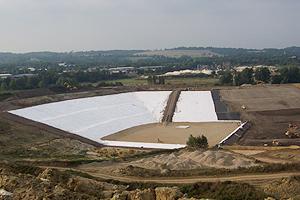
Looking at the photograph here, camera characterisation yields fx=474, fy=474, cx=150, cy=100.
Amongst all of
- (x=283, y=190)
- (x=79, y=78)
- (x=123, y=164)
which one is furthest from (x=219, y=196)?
(x=79, y=78)

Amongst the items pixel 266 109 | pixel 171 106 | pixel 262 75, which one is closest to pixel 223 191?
pixel 266 109

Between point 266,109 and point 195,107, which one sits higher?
point 266,109

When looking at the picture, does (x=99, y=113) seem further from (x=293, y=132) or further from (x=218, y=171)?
(x=218, y=171)

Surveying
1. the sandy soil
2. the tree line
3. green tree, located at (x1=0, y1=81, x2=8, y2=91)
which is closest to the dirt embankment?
the sandy soil

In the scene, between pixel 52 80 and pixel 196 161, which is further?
pixel 52 80

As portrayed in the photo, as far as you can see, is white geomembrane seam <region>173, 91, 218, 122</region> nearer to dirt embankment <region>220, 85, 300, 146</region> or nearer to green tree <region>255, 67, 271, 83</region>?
dirt embankment <region>220, 85, 300, 146</region>

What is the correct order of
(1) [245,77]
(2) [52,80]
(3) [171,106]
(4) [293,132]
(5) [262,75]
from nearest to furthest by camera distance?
(4) [293,132]
(3) [171,106]
(1) [245,77]
(5) [262,75]
(2) [52,80]
